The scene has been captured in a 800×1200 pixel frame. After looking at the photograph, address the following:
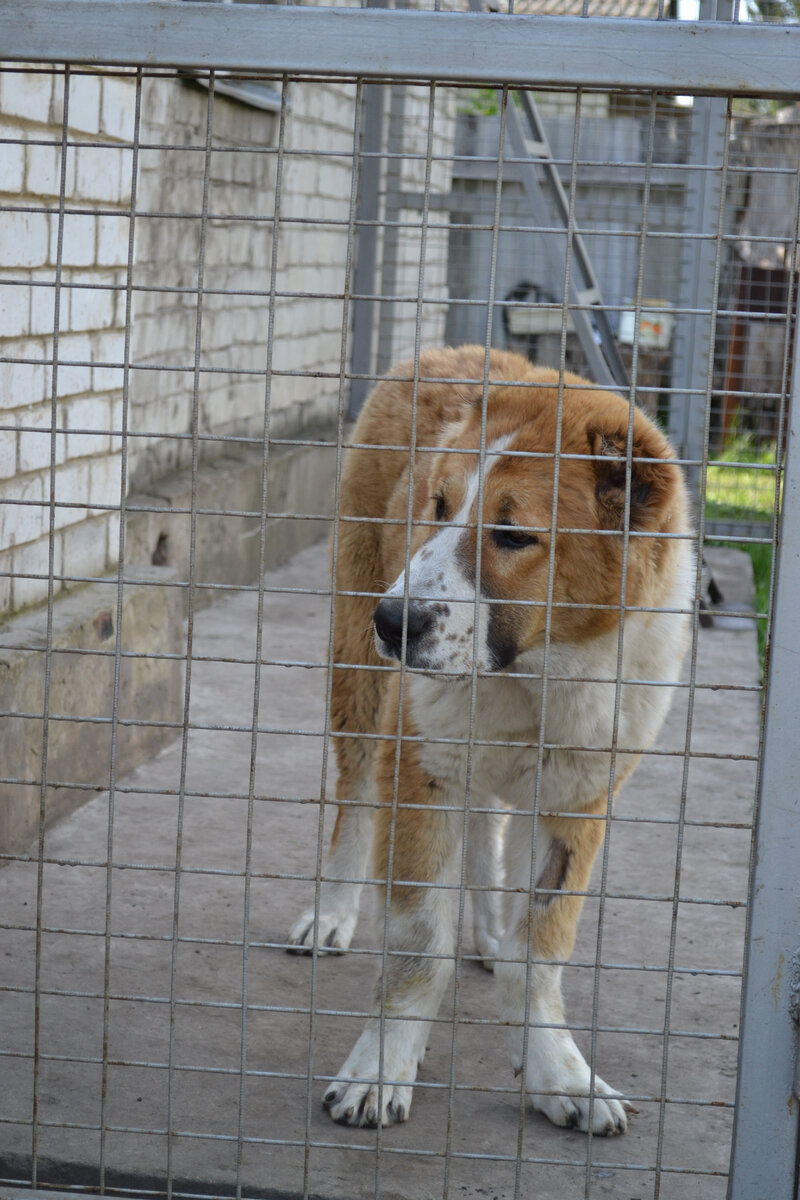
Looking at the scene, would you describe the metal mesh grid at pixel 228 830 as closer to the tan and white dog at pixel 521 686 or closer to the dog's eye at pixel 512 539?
the tan and white dog at pixel 521 686

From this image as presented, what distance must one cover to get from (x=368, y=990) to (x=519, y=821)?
627 mm

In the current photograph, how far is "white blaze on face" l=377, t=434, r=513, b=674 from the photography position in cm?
223

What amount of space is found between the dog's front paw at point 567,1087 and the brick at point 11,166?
8.78 ft

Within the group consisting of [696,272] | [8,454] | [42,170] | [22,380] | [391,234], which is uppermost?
[391,234]

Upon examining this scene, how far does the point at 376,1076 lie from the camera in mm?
2584

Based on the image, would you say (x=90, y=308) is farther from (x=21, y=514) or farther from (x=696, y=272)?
(x=696, y=272)

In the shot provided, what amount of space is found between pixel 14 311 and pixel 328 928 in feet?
6.50

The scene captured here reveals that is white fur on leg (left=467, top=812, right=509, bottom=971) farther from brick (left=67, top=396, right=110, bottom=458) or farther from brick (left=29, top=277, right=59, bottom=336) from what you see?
brick (left=29, top=277, right=59, bottom=336)

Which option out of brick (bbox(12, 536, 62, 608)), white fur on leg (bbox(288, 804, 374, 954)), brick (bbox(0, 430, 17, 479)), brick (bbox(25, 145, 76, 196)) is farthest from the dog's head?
brick (bbox(25, 145, 76, 196))

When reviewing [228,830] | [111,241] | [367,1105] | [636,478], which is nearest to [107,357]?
[111,241]

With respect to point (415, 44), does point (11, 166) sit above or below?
above

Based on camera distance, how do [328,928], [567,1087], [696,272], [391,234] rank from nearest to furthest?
[567,1087], [328,928], [696,272], [391,234]

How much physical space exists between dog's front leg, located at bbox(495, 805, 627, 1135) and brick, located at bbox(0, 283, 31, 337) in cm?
209

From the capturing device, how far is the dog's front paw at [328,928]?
328 cm
